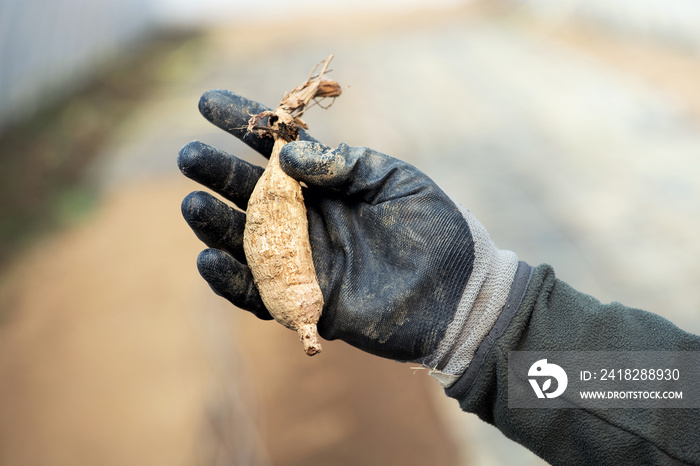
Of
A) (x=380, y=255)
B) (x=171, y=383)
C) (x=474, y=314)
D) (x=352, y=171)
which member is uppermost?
(x=352, y=171)

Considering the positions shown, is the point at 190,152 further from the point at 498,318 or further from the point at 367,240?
the point at 498,318

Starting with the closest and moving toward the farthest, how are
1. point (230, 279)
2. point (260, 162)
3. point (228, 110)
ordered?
point (230, 279)
point (228, 110)
point (260, 162)

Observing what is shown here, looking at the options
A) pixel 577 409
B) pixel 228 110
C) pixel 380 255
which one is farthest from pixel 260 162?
pixel 577 409

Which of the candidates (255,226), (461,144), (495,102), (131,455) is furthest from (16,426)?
(495,102)

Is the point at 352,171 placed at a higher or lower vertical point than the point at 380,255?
higher

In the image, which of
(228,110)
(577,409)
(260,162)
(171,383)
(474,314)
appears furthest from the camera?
(260,162)

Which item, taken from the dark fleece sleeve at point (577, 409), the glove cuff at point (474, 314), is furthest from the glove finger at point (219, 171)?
the dark fleece sleeve at point (577, 409)

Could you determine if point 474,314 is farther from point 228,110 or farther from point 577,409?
point 228,110
